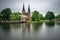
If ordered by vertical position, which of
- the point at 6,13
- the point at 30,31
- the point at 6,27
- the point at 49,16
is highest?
the point at 6,13

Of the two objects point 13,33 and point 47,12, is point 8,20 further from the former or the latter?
point 47,12

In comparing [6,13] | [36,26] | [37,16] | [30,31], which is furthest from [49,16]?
[6,13]

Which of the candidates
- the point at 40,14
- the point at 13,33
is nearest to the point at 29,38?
the point at 13,33

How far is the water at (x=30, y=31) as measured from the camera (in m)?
4.75

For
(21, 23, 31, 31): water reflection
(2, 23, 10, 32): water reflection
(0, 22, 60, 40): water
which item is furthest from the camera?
(2, 23, 10, 32): water reflection

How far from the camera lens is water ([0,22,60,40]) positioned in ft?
15.6

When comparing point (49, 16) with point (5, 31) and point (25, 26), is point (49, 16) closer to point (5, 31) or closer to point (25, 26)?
point (25, 26)

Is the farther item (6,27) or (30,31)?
(6,27)

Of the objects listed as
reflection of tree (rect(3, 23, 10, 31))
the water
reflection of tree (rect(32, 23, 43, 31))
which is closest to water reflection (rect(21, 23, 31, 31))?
the water

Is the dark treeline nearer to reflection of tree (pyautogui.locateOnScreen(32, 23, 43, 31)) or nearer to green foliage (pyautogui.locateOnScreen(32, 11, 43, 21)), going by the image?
green foliage (pyautogui.locateOnScreen(32, 11, 43, 21))

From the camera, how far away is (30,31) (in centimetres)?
511

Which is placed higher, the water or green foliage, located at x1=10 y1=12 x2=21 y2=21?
green foliage, located at x1=10 y1=12 x2=21 y2=21

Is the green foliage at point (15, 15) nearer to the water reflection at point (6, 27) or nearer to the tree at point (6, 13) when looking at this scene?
the tree at point (6, 13)

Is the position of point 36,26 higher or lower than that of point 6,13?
lower
